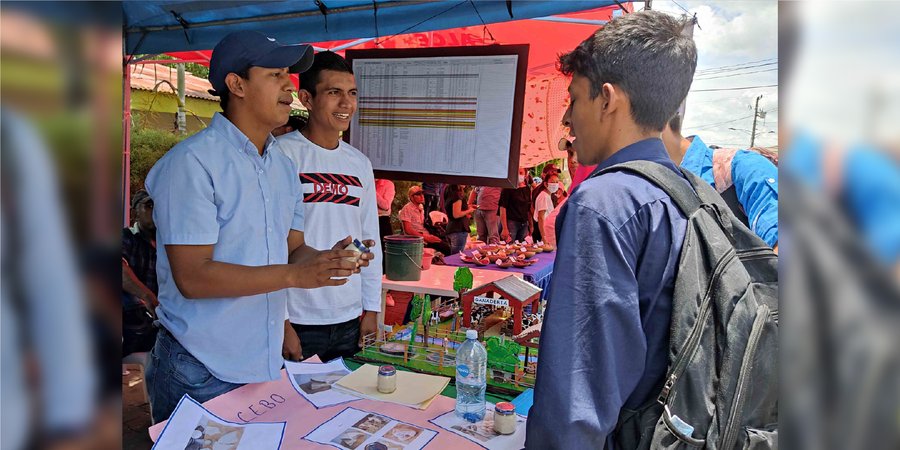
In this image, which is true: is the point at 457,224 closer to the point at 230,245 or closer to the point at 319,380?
the point at 319,380

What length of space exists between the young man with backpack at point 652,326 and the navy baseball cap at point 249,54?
1250 millimetres

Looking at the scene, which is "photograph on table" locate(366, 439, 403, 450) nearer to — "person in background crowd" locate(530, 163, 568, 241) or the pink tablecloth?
the pink tablecloth

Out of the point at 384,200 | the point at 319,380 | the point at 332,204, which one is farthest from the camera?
the point at 384,200

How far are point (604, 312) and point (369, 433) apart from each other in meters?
0.81

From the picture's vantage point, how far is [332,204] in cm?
251

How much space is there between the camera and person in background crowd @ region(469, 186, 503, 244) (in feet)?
25.3

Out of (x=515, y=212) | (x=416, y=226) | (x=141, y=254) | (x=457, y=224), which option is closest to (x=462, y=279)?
(x=141, y=254)

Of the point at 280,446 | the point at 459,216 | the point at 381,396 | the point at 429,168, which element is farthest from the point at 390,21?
the point at 459,216

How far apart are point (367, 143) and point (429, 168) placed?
404 millimetres

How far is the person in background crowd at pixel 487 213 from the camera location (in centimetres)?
771

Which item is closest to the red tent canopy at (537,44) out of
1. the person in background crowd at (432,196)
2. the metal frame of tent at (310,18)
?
the metal frame of tent at (310,18)

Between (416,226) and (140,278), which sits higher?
(416,226)

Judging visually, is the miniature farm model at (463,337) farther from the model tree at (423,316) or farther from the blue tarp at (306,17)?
the blue tarp at (306,17)

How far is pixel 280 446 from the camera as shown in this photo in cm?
142
